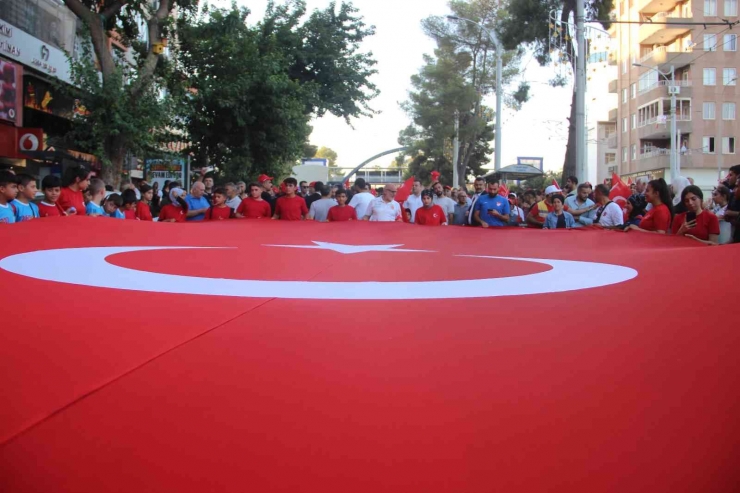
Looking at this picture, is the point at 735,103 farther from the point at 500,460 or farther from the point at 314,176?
the point at 500,460

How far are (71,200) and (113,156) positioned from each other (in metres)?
9.23

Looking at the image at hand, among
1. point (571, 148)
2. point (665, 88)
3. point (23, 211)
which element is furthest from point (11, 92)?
point (665, 88)

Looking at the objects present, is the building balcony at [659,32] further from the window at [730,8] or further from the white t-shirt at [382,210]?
the white t-shirt at [382,210]

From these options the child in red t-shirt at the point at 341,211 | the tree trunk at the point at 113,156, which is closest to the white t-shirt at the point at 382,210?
the child in red t-shirt at the point at 341,211

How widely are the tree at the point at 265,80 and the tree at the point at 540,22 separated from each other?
554 centimetres

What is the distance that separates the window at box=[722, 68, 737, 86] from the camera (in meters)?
51.5

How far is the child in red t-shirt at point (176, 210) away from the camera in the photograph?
9617 millimetres

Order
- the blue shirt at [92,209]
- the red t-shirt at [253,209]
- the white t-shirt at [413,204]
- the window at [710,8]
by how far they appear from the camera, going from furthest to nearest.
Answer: the window at [710,8] < the white t-shirt at [413,204] < the red t-shirt at [253,209] < the blue shirt at [92,209]

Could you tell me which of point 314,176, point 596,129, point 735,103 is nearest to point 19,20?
point 314,176

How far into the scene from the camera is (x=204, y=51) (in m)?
20.0

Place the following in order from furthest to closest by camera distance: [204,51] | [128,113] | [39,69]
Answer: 1. [204,51]
2. [39,69]
3. [128,113]

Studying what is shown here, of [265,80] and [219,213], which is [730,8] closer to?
[265,80]

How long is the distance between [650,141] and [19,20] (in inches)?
2026

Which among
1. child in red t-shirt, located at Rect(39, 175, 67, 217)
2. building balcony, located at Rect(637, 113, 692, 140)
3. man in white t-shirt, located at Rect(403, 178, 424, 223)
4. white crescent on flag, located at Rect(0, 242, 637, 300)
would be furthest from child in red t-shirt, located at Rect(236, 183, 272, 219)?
building balcony, located at Rect(637, 113, 692, 140)
